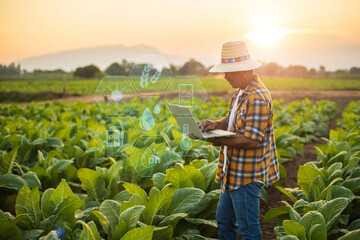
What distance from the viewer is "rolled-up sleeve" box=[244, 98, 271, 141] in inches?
95.1

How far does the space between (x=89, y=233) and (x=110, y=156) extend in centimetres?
273

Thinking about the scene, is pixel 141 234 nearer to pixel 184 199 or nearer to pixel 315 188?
pixel 184 199

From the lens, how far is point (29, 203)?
2.86m

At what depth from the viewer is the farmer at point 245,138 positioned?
244cm

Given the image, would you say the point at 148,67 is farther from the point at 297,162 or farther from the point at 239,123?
the point at 297,162

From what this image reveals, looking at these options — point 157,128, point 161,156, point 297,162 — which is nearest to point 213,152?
point 161,156

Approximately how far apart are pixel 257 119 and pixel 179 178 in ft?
3.90

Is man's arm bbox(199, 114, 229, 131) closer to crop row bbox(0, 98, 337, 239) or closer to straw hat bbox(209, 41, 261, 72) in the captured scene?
straw hat bbox(209, 41, 261, 72)

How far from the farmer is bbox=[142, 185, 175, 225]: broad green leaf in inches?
18.3

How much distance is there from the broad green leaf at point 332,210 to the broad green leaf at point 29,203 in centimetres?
249

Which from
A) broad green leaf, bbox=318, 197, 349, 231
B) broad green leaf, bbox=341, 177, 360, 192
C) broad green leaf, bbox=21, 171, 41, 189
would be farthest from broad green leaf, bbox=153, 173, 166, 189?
broad green leaf, bbox=341, 177, 360, 192

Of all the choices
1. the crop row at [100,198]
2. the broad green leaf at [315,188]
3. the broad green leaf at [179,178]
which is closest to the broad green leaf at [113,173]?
the crop row at [100,198]

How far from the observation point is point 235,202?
8.68 ft

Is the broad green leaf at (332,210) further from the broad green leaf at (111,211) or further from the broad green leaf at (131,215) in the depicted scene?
the broad green leaf at (111,211)
